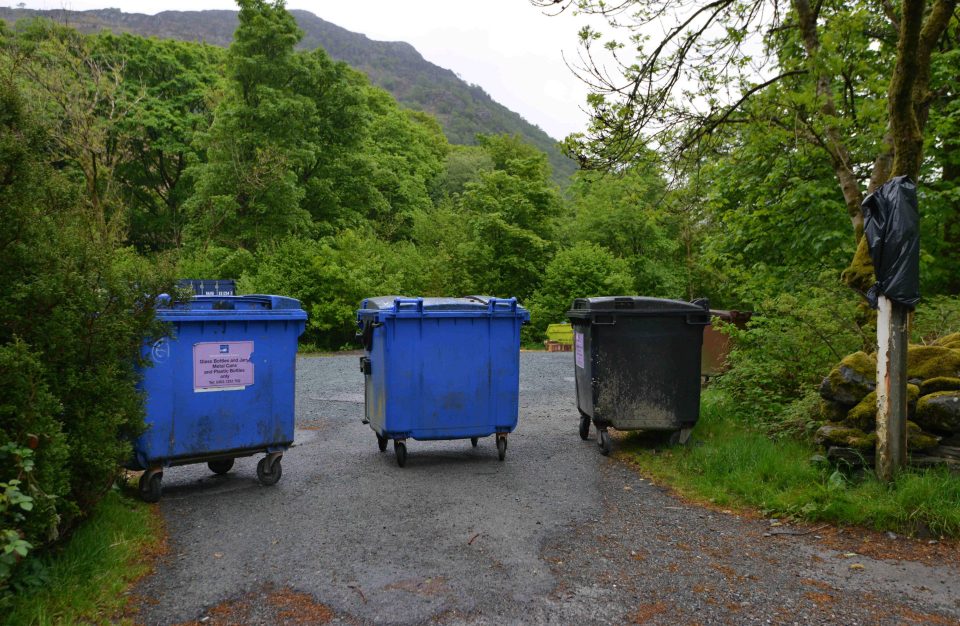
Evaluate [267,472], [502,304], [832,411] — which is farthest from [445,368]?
[832,411]

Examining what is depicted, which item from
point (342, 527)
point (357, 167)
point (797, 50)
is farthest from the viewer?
point (357, 167)

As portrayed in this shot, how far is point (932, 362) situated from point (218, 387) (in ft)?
17.3

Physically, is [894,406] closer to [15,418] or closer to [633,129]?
[633,129]

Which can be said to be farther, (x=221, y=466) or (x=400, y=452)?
(x=400, y=452)

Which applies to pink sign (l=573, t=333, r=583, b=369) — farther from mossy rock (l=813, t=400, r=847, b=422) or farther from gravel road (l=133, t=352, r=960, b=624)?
mossy rock (l=813, t=400, r=847, b=422)

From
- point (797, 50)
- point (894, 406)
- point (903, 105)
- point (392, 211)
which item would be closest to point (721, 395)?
point (894, 406)

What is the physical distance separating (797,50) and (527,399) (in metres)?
5.72

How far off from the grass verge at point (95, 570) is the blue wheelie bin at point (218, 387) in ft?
1.79

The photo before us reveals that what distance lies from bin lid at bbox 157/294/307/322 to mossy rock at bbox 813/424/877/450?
158 inches

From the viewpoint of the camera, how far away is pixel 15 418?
9.88ft

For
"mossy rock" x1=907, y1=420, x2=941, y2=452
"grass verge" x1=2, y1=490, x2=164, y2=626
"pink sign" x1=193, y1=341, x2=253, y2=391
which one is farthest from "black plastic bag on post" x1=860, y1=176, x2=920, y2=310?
"grass verge" x1=2, y1=490, x2=164, y2=626

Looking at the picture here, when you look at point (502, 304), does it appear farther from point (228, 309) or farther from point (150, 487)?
point (150, 487)

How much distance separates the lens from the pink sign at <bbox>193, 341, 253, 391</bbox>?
4.95 meters

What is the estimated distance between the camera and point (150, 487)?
483 centimetres
